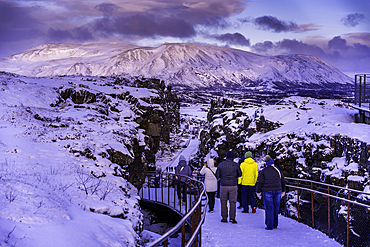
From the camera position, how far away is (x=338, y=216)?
865 centimetres

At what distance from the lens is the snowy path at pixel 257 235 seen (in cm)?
707

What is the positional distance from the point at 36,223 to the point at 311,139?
21362mm

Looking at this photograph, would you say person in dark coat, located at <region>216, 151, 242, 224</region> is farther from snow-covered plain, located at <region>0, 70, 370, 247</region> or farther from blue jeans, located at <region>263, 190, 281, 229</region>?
blue jeans, located at <region>263, 190, 281, 229</region>

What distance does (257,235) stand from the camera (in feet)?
24.9

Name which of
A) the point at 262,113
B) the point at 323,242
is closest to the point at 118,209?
the point at 323,242

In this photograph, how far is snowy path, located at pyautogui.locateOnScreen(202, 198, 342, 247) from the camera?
7.07 m

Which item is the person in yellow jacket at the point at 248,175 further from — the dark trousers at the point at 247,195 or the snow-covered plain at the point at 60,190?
the snow-covered plain at the point at 60,190

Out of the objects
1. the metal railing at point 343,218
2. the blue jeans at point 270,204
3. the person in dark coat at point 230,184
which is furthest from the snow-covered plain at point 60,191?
the metal railing at point 343,218

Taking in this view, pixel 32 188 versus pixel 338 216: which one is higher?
pixel 32 188

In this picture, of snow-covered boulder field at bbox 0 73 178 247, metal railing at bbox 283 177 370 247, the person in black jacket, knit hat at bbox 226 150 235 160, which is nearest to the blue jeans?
the person in black jacket

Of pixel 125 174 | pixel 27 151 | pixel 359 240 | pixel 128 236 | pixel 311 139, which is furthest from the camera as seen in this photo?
pixel 311 139

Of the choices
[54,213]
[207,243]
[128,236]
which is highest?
[54,213]

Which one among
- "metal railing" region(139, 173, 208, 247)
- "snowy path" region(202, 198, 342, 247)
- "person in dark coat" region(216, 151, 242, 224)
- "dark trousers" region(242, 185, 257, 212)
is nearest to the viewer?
"metal railing" region(139, 173, 208, 247)

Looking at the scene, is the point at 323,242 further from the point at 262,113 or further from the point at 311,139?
the point at 262,113
